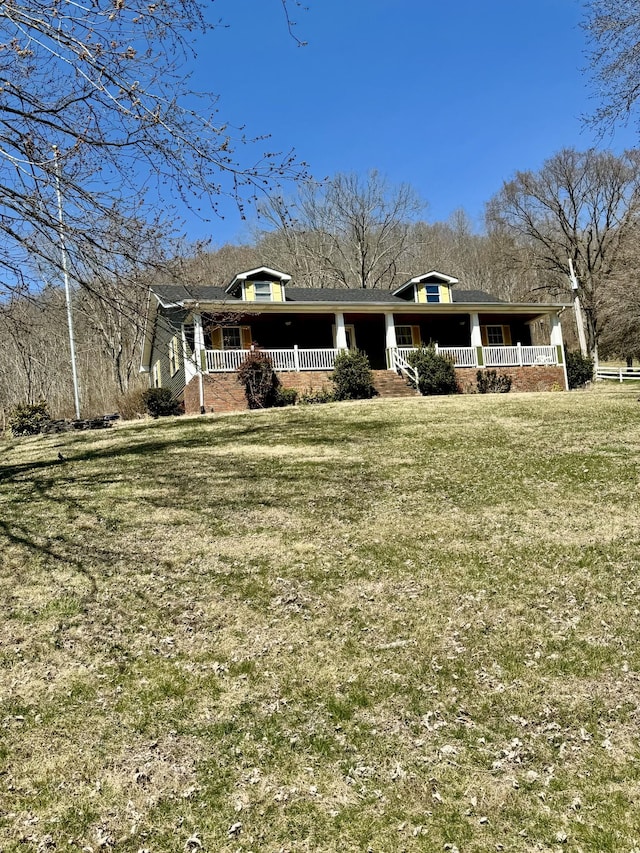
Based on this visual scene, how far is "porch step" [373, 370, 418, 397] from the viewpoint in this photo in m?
20.3

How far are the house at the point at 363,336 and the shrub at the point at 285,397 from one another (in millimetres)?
553

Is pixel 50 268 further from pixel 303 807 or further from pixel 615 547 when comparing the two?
pixel 615 547

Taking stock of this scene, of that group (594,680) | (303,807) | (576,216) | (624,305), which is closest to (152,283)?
(303,807)

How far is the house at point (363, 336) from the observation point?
19.9 meters

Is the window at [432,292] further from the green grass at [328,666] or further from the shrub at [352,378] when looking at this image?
the green grass at [328,666]

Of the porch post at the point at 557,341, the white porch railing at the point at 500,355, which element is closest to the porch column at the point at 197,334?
the white porch railing at the point at 500,355

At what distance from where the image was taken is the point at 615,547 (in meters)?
5.16

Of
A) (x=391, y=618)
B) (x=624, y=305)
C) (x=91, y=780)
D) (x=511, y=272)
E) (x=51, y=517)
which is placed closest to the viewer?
(x=91, y=780)

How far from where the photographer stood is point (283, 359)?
20516 mm

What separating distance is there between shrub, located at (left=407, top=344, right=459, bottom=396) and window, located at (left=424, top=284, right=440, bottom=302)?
432 centimetres

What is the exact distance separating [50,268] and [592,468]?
7125 mm

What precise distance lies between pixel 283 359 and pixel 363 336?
5016 mm

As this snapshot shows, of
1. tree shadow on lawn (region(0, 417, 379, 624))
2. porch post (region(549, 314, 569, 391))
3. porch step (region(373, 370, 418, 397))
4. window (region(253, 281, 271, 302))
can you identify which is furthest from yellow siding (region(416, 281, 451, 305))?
tree shadow on lawn (region(0, 417, 379, 624))

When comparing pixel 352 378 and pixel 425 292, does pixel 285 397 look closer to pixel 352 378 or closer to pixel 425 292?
pixel 352 378
